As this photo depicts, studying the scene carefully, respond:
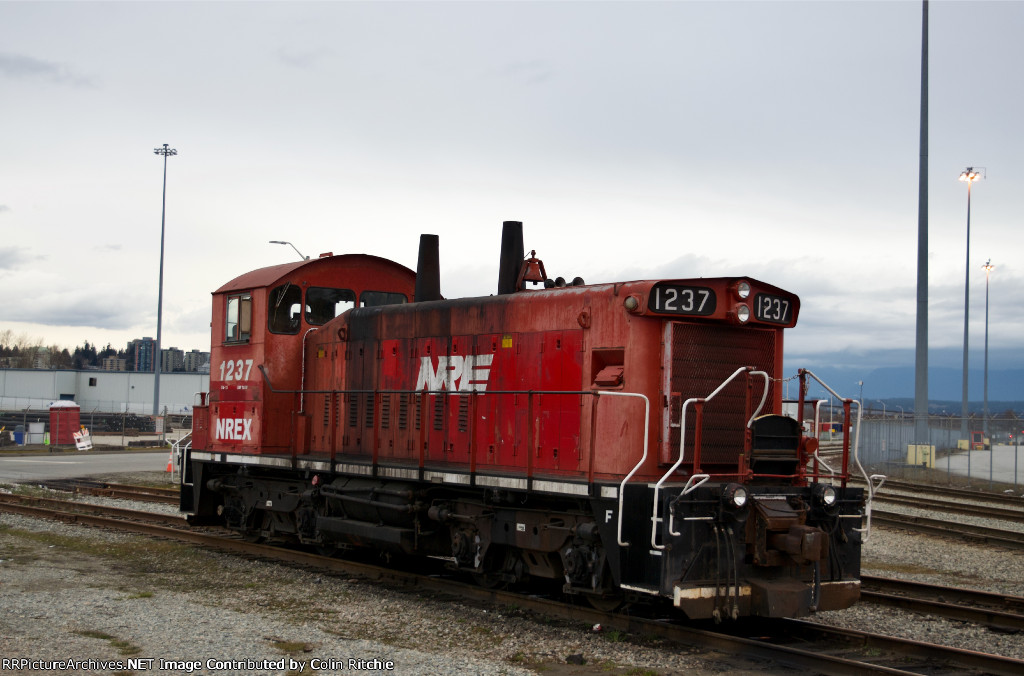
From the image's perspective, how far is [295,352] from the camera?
13.7m

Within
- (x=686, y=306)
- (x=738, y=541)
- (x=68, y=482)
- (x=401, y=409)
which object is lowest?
(x=68, y=482)

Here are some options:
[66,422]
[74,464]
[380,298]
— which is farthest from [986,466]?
[66,422]

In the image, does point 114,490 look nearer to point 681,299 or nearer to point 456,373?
point 456,373

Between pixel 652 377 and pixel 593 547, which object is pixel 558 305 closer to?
pixel 652 377

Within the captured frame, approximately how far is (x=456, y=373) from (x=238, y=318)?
4.42 meters

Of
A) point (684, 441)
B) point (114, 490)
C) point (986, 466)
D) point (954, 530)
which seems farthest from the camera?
point (986, 466)

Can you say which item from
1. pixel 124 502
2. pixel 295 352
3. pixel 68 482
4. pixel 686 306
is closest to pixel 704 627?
pixel 686 306

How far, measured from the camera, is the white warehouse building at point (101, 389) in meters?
74.8

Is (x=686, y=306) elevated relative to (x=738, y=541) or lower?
elevated

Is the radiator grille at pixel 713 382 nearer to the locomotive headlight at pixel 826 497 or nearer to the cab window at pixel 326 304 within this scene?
the locomotive headlight at pixel 826 497

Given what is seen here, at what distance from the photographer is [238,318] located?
13.9 m

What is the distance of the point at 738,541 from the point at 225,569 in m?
6.81

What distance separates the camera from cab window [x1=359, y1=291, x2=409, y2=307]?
13703 millimetres

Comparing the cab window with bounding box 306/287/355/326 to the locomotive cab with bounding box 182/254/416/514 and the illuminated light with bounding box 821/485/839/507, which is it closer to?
the locomotive cab with bounding box 182/254/416/514
